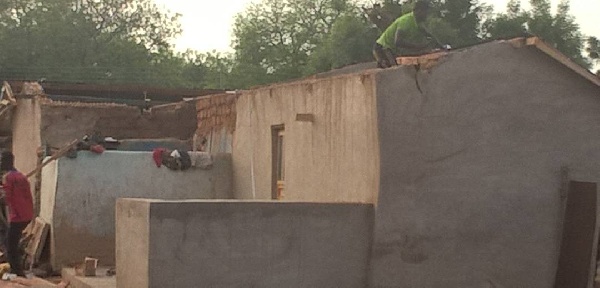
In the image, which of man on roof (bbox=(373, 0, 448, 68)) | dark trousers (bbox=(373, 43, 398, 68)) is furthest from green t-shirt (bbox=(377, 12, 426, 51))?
dark trousers (bbox=(373, 43, 398, 68))

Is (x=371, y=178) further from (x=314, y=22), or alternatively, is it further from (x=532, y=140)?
(x=314, y=22)

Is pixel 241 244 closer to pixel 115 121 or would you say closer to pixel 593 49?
pixel 115 121

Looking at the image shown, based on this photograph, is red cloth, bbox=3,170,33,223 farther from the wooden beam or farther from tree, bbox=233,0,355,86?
tree, bbox=233,0,355,86

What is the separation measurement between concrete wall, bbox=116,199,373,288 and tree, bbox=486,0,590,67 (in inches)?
1162

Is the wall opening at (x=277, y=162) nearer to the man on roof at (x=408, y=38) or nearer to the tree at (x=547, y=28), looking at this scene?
the man on roof at (x=408, y=38)

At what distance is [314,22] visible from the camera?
5738cm

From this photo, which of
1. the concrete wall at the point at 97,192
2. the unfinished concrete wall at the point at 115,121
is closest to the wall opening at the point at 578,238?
the concrete wall at the point at 97,192

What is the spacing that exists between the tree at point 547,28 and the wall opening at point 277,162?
26762 mm

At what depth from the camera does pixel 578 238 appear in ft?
41.3

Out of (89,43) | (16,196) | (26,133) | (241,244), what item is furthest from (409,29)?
(89,43)

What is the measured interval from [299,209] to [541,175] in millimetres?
3285

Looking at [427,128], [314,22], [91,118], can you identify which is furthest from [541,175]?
[314,22]

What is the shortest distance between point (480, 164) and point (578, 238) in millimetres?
1601

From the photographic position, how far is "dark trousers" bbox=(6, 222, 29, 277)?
45.0 feet
